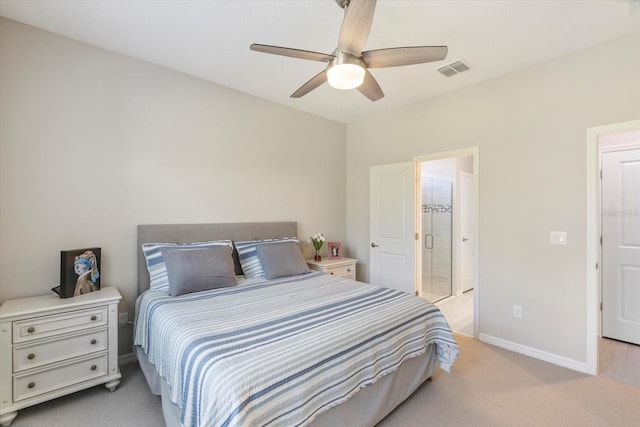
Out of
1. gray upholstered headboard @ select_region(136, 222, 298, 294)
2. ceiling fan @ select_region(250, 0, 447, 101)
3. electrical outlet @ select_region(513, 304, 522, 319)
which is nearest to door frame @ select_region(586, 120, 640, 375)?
electrical outlet @ select_region(513, 304, 522, 319)

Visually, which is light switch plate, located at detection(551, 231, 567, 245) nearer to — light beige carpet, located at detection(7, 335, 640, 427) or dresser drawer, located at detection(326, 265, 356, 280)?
light beige carpet, located at detection(7, 335, 640, 427)

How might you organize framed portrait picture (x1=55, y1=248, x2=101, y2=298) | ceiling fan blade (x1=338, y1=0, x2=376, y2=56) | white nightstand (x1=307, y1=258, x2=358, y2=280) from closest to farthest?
ceiling fan blade (x1=338, y1=0, x2=376, y2=56), framed portrait picture (x1=55, y1=248, x2=101, y2=298), white nightstand (x1=307, y1=258, x2=358, y2=280)

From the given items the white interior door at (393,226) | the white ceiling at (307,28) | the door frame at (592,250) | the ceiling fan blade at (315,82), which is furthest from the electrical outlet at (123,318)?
the door frame at (592,250)

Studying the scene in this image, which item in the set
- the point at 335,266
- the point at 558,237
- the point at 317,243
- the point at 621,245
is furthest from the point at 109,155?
the point at 621,245

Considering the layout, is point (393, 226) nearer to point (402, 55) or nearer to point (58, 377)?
point (402, 55)

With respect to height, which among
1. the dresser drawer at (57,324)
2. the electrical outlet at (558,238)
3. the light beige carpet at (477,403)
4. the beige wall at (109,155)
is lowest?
the light beige carpet at (477,403)

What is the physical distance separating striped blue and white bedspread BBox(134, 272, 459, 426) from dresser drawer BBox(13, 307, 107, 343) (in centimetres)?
→ 29

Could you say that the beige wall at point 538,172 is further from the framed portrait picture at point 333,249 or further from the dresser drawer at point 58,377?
the dresser drawer at point 58,377

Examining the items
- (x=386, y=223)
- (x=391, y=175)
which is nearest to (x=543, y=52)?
(x=391, y=175)

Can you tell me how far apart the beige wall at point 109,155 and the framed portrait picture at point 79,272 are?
0.66ft

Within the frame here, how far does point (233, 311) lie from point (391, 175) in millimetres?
2812

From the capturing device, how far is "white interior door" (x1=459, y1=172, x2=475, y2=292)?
4988 millimetres

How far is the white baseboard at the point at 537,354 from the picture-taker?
261cm

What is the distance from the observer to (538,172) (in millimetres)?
2840
